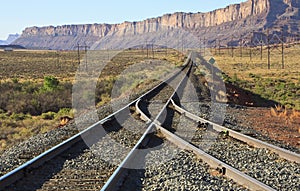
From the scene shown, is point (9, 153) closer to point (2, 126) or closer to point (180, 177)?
point (180, 177)

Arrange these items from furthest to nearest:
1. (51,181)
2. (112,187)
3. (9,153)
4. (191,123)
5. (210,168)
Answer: (191,123), (9,153), (210,168), (51,181), (112,187)

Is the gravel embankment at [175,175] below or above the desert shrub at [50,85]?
above

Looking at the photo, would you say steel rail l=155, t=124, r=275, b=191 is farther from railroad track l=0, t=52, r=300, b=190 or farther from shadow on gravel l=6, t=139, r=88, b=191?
shadow on gravel l=6, t=139, r=88, b=191

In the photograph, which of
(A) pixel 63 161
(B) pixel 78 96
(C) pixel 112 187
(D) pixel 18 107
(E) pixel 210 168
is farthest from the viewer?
(B) pixel 78 96

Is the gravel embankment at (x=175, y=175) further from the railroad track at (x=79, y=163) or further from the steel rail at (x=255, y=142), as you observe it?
the steel rail at (x=255, y=142)

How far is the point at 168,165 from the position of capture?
801 centimetres

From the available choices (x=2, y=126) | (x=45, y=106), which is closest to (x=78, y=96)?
(x=45, y=106)

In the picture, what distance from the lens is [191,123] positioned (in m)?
12.9

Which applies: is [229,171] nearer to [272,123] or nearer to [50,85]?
[272,123]

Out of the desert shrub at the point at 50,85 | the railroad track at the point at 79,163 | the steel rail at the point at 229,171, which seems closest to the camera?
the steel rail at the point at 229,171

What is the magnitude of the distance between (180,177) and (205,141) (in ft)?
10.5

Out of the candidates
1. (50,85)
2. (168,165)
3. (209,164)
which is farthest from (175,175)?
(50,85)

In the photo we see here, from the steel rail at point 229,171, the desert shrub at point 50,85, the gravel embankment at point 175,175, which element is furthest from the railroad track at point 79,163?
the desert shrub at point 50,85

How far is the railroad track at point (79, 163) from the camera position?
7012 mm
